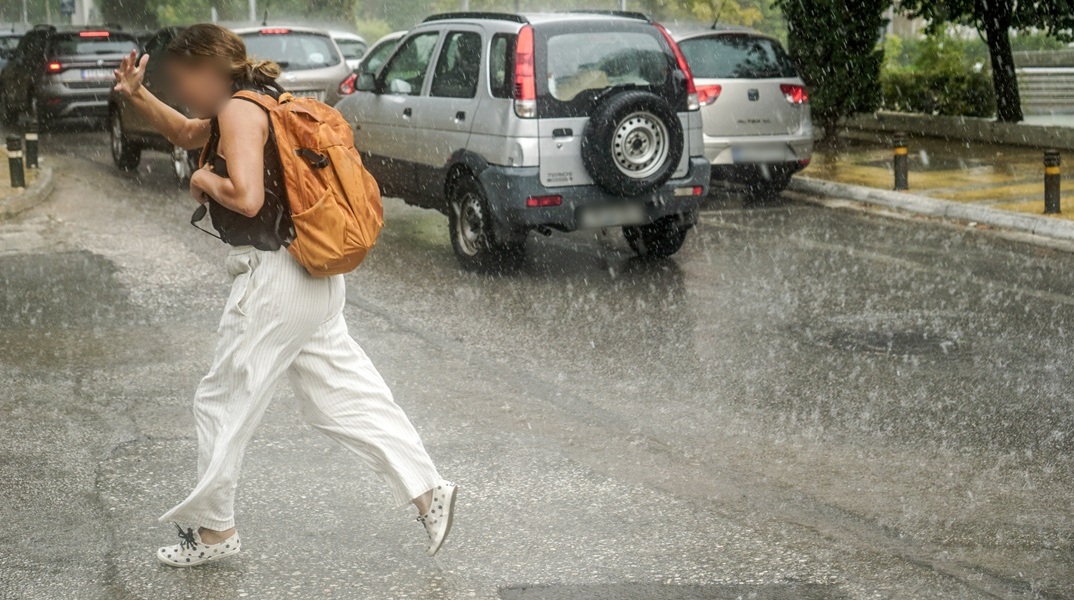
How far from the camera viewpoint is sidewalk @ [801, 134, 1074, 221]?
13.5 metres

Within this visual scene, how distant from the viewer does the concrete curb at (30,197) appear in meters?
13.2

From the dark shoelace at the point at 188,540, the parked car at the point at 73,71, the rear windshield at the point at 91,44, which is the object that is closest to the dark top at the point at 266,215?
the dark shoelace at the point at 188,540

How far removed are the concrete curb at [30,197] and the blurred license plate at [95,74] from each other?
20.7 ft

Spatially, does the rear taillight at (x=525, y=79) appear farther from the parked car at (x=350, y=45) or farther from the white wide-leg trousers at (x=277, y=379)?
the parked car at (x=350, y=45)

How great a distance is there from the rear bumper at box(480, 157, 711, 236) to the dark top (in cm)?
534

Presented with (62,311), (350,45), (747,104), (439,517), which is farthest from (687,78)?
(350,45)

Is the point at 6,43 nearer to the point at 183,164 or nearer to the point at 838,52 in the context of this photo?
the point at 183,164

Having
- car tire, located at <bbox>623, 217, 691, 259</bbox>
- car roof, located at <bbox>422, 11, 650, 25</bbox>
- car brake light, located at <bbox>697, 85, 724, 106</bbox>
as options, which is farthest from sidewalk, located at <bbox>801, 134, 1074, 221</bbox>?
car roof, located at <bbox>422, 11, 650, 25</bbox>

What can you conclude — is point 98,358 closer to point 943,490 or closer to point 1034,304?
point 943,490

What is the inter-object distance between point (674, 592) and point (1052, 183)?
9.00m

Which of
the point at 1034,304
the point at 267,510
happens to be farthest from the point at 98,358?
the point at 1034,304

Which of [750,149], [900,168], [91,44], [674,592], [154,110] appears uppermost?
[91,44]

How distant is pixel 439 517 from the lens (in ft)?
15.3

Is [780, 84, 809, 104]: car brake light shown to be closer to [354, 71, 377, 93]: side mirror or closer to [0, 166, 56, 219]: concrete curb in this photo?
[354, 71, 377, 93]: side mirror
